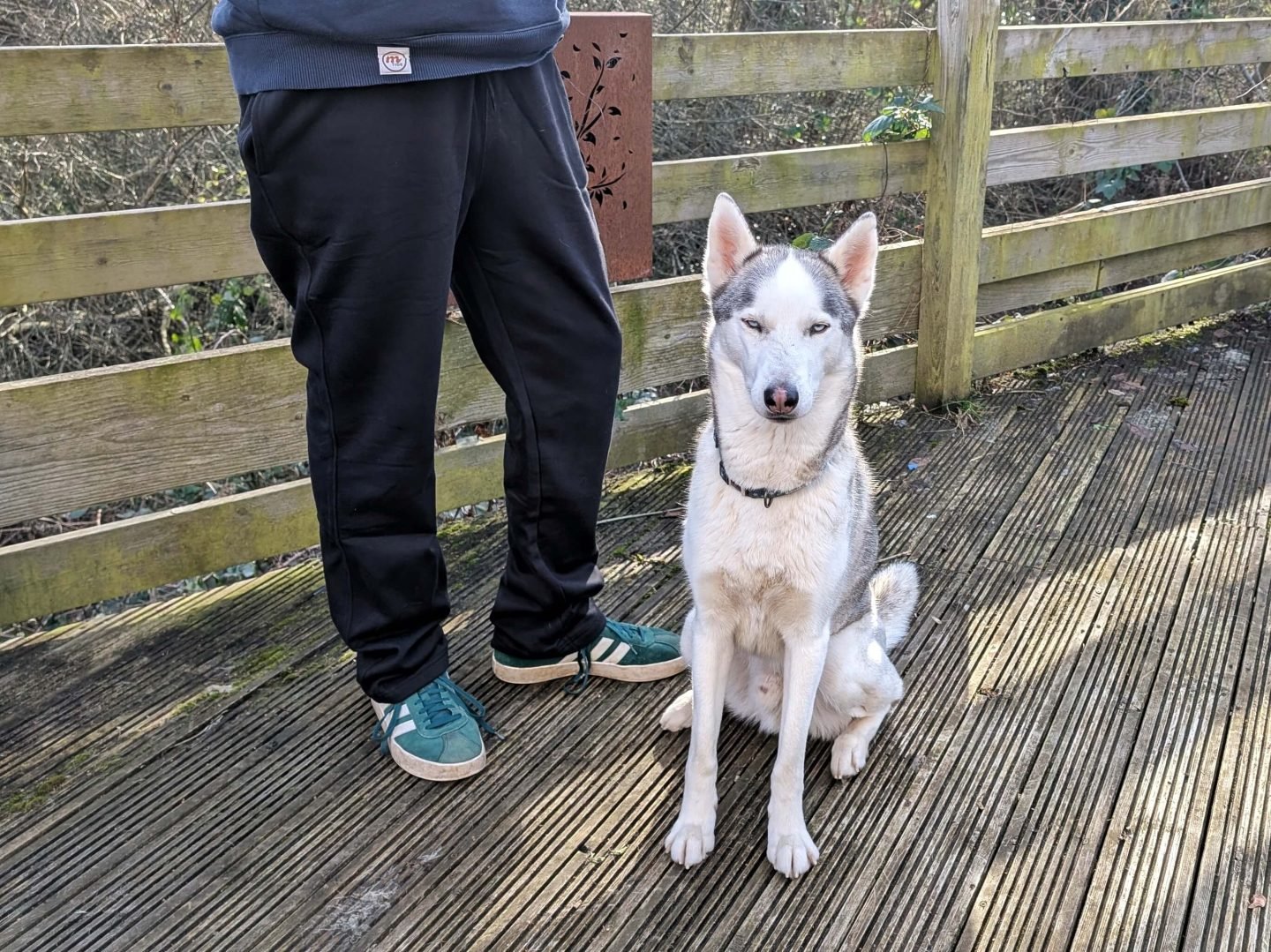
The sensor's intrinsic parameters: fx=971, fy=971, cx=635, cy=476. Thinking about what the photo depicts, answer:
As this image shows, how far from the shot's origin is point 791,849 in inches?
75.9

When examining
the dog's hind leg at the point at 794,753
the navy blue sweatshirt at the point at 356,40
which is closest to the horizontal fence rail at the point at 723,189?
the navy blue sweatshirt at the point at 356,40

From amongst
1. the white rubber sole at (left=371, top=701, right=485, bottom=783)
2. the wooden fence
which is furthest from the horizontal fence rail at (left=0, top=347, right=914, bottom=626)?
the white rubber sole at (left=371, top=701, right=485, bottom=783)

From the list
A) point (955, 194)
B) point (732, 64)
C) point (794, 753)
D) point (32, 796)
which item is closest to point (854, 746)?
point (794, 753)

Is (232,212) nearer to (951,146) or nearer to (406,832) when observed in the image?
(406,832)

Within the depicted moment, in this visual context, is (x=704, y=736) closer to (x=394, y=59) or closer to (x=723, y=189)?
(x=394, y=59)

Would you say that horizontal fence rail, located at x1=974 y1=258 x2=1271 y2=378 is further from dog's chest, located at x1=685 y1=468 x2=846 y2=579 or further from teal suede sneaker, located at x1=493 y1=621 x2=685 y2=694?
dog's chest, located at x1=685 y1=468 x2=846 y2=579

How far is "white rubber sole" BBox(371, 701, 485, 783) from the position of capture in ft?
7.07

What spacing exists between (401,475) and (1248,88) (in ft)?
21.2

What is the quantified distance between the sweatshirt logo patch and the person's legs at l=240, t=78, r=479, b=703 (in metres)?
0.04

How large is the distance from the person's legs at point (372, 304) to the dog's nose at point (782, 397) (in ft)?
2.38

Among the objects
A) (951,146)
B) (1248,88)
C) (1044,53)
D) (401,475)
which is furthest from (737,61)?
(1248,88)

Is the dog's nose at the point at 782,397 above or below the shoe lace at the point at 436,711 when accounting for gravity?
above

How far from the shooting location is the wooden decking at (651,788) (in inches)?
71.7

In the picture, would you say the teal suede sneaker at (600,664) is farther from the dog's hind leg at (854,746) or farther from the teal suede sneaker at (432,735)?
the dog's hind leg at (854,746)
